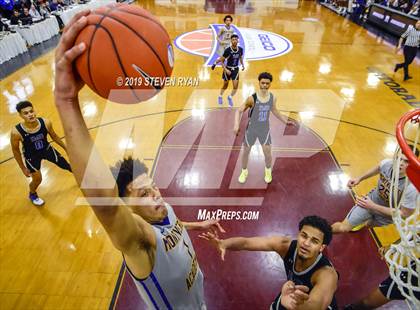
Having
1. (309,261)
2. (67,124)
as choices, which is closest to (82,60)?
(67,124)

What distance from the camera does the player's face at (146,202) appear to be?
A: 1.84 metres

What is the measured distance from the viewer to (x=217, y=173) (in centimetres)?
501

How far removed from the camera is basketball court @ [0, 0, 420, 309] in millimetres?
3369

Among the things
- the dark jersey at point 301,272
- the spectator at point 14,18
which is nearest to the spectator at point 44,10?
the spectator at point 14,18

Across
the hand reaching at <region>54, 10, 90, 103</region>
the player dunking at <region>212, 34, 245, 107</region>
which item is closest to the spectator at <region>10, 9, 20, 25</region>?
the player dunking at <region>212, 34, 245, 107</region>

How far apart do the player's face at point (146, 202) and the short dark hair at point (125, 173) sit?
55 mm

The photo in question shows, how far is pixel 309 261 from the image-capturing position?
7.98 feet

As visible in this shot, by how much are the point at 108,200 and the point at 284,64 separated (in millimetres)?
9806

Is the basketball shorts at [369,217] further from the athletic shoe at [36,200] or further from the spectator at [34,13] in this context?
the spectator at [34,13]

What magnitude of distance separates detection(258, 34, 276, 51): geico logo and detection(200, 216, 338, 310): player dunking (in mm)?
10162

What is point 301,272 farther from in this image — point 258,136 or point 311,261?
point 258,136

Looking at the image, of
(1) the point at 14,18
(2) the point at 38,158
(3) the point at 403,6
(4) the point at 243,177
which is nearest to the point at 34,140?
(2) the point at 38,158

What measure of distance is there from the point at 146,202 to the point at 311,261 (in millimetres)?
1495

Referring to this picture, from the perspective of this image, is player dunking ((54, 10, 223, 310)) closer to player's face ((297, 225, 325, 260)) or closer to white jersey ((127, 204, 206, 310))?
white jersey ((127, 204, 206, 310))
